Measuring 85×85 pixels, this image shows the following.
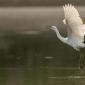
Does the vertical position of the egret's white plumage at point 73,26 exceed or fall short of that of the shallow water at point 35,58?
it exceeds it

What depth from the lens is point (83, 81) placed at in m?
13.3

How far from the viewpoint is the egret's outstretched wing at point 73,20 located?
15.4 metres

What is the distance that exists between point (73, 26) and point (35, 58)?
2.00 m

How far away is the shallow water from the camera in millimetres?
13844

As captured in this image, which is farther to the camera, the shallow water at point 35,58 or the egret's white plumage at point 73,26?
the egret's white plumage at point 73,26

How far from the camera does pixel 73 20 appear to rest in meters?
15.5

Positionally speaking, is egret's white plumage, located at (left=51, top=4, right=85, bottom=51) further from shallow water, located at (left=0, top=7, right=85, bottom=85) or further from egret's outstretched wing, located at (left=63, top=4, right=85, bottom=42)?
shallow water, located at (left=0, top=7, right=85, bottom=85)

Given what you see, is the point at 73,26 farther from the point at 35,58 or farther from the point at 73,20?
the point at 35,58

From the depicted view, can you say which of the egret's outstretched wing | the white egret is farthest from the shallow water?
the egret's outstretched wing

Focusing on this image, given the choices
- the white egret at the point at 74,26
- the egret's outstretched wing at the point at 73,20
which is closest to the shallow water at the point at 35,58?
the white egret at the point at 74,26

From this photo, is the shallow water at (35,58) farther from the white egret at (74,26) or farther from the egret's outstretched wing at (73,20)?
the egret's outstretched wing at (73,20)

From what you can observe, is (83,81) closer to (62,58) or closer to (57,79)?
(57,79)

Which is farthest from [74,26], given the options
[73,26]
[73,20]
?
[73,20]

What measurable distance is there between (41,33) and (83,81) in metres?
10.6
